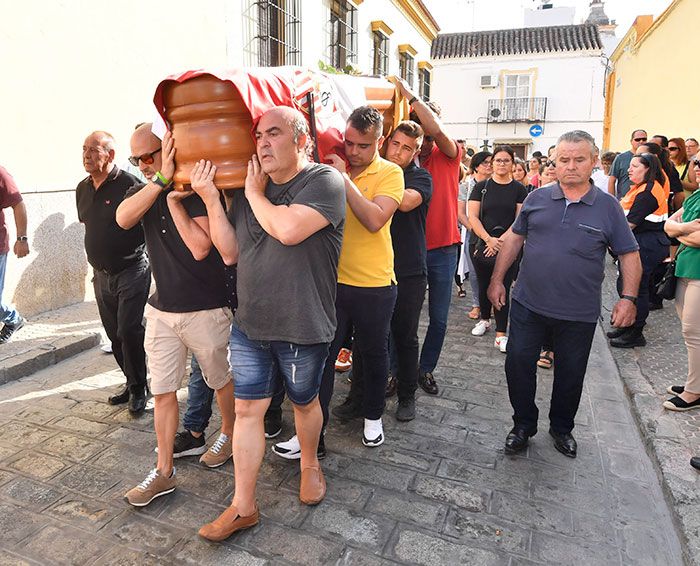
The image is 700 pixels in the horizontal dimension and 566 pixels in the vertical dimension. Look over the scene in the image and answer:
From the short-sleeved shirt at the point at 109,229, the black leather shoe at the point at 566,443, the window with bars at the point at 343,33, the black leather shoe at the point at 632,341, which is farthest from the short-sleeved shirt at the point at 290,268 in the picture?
the window with bars at the point at 343,33

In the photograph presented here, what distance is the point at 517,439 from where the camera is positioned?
337 cm

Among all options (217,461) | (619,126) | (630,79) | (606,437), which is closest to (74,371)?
(217,461)

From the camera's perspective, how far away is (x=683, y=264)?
3824 millimetres

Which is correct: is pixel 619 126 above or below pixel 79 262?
above

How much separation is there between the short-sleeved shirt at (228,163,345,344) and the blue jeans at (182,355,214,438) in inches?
36.5

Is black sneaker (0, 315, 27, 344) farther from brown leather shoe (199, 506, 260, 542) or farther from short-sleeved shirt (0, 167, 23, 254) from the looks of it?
brown leather shoe (199, 506, 260, 542)

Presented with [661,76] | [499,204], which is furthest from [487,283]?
[661,76]

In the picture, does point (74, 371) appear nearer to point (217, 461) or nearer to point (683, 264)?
point (217, 461)

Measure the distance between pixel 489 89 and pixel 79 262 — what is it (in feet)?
86.2

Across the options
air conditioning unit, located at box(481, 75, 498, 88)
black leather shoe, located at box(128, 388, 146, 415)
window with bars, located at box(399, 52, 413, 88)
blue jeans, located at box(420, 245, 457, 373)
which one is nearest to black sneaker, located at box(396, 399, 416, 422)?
blue jeans, located at box(420, 245, 457, 373)

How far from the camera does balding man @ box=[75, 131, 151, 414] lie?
363 centimetres

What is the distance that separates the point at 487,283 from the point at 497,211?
0.78 meters

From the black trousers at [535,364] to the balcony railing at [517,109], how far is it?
27.1 metres

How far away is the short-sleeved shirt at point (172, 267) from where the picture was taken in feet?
9.19
